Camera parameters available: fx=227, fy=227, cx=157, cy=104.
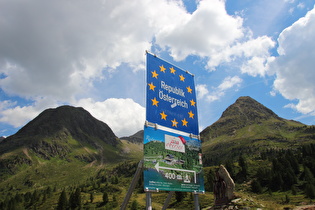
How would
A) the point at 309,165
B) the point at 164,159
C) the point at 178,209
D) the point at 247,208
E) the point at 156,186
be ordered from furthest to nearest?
1. the point at 309,165
2. the point at 178,209
3. the point at 247,208
4. the point at 164,159
5. the point at 156,186

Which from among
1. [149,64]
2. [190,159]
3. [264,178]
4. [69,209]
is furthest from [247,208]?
[264,178]

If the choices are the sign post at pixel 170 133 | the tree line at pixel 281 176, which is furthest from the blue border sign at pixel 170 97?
the tree line at pixel 281 176

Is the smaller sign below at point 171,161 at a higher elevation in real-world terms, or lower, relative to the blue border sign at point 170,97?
lower

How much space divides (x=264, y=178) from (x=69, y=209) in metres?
93.4

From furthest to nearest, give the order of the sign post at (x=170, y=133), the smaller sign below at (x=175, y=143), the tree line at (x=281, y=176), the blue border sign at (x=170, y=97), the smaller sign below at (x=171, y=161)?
the tree line at (x=281, y=176) → the blue border sign at (x=170, y=97) → the smaller sign below at (x=175, y=143) → the sign post at (x=170, y=133) → the smaller sign below at (x=171, y=161)

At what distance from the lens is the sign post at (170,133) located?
52.4ft

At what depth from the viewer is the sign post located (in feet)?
52.4

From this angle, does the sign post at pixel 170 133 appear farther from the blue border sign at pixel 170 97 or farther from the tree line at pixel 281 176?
the tree line at pixel 281 176

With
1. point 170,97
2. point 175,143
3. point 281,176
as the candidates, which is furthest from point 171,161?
point 281,176

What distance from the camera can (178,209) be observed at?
78.2m

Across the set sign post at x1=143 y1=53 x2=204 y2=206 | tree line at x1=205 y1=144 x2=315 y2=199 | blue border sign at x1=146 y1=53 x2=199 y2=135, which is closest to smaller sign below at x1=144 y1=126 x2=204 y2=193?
sign post at x1=143 y1=53 x2=204 y2=206

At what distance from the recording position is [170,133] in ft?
57.9

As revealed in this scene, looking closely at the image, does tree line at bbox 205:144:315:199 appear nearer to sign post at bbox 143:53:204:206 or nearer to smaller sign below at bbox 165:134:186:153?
sign post at bbox 143:53:204:206

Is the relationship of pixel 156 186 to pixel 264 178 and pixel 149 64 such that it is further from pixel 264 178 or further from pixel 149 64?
pixel 264 178
